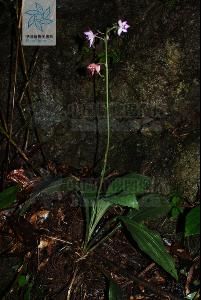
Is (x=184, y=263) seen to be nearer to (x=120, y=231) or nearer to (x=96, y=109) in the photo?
(x=120, y=231)

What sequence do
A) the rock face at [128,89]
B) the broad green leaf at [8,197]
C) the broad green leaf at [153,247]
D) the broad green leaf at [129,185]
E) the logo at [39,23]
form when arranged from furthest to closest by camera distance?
1. the logo at [39,23]
2. the rock face at [128,89]
3. the broad green leaf at [8,197]
4. the broad green leaf at [129,185]
5. the broad green leaf at [153,247]

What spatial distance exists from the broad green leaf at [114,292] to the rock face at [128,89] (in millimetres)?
586

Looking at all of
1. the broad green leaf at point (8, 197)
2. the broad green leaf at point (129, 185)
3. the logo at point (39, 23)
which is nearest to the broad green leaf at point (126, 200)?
the broad green leaf at point (129, 185)

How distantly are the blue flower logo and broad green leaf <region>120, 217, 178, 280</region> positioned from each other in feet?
4.53

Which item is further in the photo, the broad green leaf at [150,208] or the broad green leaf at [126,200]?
the broad green leaf at [150,208]

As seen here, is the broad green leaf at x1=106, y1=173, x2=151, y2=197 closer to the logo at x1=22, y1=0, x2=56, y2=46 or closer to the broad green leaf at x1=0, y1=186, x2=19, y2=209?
the broad green leaf at x1=0, y1=186, x2=19, y2=209

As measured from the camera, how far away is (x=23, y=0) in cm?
218

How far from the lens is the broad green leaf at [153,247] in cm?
164

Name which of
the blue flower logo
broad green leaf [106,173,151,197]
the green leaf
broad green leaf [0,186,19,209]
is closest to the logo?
the blue flower logo

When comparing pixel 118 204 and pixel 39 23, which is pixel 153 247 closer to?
pixel 118 204

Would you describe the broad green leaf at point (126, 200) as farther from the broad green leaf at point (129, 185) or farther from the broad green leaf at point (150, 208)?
the broad green leaf at point (150, 208)

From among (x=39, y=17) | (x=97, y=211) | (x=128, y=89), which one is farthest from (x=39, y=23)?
(x=97, y=211)

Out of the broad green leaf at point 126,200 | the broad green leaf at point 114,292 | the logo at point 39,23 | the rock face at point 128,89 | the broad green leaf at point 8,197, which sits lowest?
the broad green leaf at point 114,292

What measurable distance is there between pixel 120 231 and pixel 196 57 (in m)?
1.08
